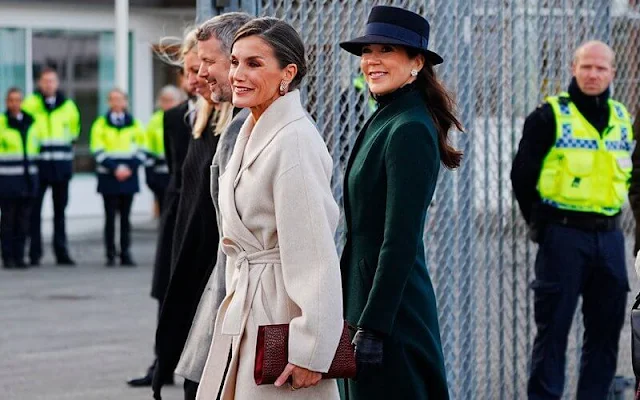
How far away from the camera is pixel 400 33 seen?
16.0ft

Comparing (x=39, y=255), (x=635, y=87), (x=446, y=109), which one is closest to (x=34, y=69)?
(x=39, y=255)

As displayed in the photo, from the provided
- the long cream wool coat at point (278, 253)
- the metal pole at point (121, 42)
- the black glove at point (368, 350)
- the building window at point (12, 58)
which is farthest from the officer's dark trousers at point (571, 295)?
the building window at point (12, 58)

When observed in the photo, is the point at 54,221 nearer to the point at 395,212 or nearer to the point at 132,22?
the point at 132,22

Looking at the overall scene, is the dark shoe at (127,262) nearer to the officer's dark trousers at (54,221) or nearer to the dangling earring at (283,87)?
the officer's dark trousers at (54,221)

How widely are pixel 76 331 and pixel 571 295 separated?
5268mm

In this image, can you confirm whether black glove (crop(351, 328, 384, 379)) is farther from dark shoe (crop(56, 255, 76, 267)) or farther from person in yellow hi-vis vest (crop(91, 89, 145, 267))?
dark shoe (crop(56, 255, 76, 267))

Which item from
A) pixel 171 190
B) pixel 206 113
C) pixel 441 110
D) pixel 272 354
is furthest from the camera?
pixel 171 190

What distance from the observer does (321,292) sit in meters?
4.07

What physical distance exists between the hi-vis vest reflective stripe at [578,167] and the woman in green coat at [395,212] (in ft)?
7.64

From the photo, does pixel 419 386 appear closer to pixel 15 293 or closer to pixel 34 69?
pixel 15 293

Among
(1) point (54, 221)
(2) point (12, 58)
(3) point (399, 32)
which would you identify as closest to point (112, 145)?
(1) point (54, 221)

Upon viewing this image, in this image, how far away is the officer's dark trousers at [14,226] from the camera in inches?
646

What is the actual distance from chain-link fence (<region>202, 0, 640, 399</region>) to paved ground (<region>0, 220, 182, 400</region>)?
6.96 feet

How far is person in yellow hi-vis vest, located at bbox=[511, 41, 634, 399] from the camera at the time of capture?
7078 millimetres
